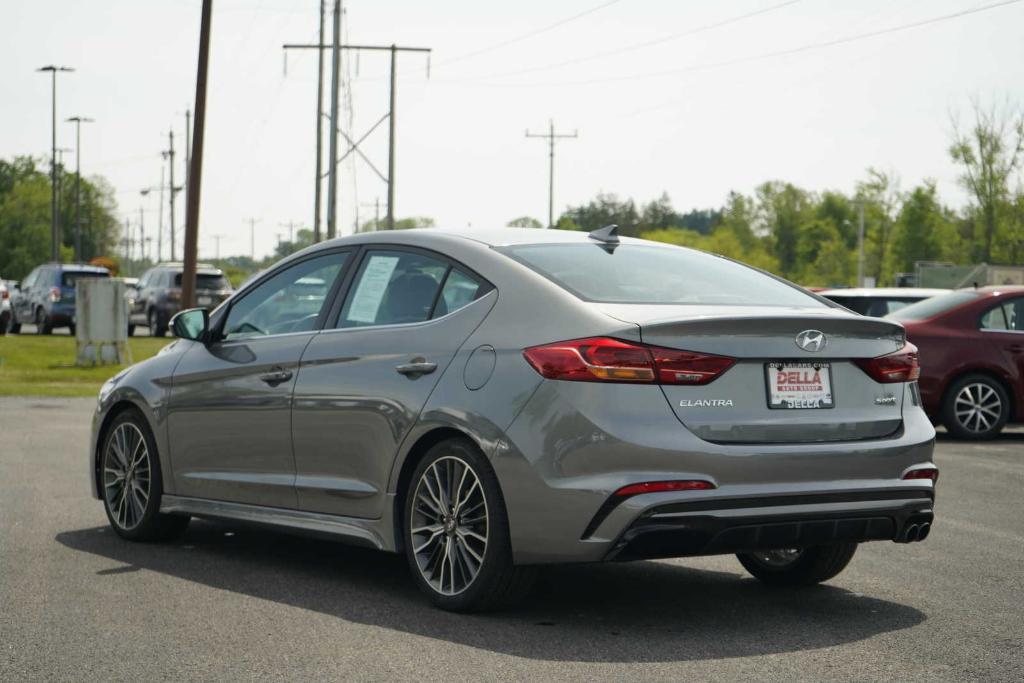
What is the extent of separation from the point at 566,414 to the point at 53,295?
122ft

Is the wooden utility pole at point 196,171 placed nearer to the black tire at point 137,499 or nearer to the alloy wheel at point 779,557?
the black tire at point 137,499

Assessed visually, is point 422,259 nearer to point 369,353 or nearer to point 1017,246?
point 369,353

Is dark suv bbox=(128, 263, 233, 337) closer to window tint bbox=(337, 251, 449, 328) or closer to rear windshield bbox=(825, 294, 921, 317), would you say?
rear windshield bbox=(825, 294, 921, 317)

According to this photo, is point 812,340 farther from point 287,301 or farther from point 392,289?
point 287,301

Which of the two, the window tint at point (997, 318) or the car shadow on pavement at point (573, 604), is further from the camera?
the window tint at point (997, 318)

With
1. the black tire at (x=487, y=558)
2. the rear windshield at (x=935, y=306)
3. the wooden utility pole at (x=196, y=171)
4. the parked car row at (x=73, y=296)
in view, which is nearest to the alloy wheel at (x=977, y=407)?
the rear windshield at (x=935, y=306)

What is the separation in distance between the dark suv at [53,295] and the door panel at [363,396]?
34518 millimetres

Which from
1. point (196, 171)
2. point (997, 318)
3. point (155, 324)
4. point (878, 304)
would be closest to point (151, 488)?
point (997, 318)

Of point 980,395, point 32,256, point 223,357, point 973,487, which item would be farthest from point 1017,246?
point 32,256

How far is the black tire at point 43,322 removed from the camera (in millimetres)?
41688

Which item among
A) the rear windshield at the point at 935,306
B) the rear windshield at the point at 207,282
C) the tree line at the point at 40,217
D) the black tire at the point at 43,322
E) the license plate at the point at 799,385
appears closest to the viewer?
the license plate at the point at 799,385

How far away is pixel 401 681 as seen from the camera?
5.23m

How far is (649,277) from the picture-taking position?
6.70m

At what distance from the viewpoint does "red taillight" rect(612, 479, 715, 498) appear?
5.82 meters
